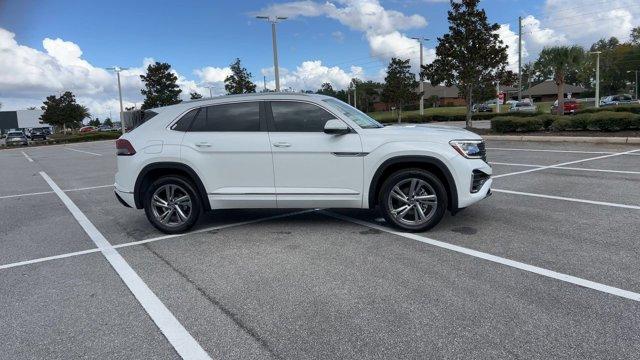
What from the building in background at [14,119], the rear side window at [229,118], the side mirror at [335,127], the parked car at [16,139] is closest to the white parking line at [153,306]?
the rear side window at [229,118]

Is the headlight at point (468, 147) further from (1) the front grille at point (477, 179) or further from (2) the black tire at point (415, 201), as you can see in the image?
(2) the black tire at point (415, 201)

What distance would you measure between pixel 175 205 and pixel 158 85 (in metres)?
44.5

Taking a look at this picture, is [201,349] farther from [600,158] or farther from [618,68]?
[618,68]

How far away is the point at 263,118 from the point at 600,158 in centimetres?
964

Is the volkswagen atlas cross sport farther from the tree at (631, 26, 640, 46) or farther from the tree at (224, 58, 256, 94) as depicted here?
the tree at (631, 26, 640, 46)

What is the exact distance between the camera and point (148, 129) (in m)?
6.16

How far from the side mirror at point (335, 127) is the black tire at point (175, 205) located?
1867 millimetres

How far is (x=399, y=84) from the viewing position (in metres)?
42.0

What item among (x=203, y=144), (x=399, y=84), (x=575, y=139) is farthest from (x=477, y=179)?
(x=399, y=84)

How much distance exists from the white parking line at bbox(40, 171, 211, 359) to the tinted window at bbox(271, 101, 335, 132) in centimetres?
235

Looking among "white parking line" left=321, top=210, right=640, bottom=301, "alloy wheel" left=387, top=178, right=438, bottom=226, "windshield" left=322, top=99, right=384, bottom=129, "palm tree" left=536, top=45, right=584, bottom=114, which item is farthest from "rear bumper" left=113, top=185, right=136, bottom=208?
"palm tree" left=536, top=45, right=584, bottom=114

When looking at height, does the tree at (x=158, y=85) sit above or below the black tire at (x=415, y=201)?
above

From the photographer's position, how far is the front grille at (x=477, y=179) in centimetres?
562

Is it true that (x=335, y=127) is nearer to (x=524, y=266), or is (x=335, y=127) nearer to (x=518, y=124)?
(x=524, y=266)
